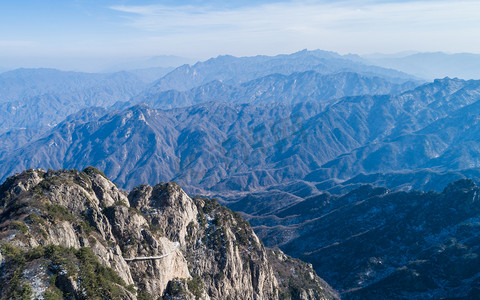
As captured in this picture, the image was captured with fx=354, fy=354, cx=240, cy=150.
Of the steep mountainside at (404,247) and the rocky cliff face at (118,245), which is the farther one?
the steep mountainside at (404,247)

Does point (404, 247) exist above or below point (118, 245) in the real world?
below

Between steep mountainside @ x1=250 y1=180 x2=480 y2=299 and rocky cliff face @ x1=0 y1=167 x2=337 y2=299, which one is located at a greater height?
rocky cliff face @ x1=0 y1=167 x2=337 y2=299

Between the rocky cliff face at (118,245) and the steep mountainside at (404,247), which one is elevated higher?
the rocky cliff face at (118,245)

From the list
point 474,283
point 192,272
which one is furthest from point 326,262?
point 192,272

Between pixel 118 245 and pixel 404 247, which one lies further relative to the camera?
pixel 404 247
